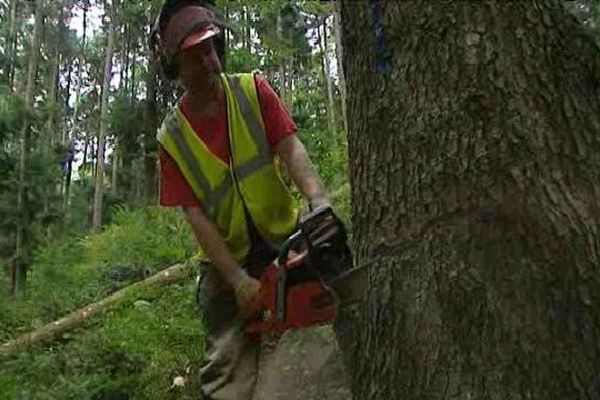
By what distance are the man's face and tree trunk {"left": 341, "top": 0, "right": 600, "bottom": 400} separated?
96cm

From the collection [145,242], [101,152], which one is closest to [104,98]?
[101,152]

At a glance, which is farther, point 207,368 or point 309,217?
point 207,368

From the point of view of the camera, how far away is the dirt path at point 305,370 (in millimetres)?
4609

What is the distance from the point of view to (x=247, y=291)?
2.72m

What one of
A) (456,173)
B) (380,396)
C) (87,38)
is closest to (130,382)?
(380,396)

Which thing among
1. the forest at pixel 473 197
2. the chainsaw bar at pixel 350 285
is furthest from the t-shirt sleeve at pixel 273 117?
the forest at pixel 473 197

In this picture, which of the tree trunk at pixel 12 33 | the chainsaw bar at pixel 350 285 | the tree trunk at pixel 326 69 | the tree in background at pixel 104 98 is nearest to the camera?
the chainsaw bar at pixel 350 285

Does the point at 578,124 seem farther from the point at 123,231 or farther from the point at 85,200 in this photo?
the point at 85,200

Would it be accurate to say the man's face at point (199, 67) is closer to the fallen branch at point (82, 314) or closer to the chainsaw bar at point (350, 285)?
the chainsaw bar at point (350, 285)

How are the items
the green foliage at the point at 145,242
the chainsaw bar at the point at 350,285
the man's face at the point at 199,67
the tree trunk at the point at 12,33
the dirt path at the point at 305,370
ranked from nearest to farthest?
1. the chainsaw bar at the point at 350,285
2. the man's face at the point at 199,67
3. the dirt path at the point at 305,370
4. the green foliage at the point at 145,242
5. the tree trunk at the point at 12,33

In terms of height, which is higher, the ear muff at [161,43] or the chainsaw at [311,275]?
the ear muff at [161,43]

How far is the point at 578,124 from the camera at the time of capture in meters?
1.80

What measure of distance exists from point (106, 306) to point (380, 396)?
20.2 feet

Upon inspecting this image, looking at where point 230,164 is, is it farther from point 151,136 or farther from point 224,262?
point 151,136
